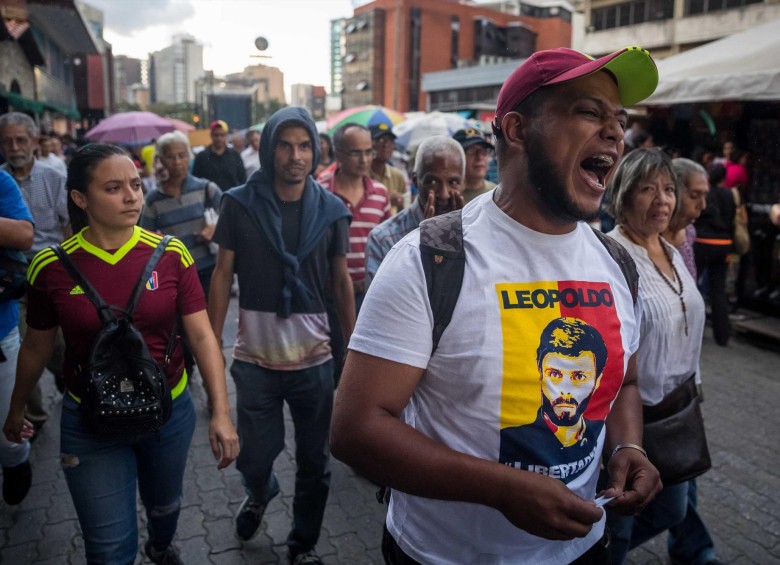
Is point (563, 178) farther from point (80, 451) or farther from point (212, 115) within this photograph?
point (212, 115)

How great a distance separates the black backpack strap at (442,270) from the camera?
1.50 m

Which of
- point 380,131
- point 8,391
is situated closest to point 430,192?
point 8,391

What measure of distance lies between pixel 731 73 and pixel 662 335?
537 centimetres

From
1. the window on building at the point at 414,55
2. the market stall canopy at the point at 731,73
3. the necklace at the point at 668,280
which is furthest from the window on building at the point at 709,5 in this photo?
the window on building at the point at 414,55

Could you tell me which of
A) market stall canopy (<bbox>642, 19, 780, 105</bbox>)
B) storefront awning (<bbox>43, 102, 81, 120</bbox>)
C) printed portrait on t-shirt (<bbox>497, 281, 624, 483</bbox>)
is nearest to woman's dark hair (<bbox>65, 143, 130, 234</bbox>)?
printed portrait on t-shirt (<bbox>497, 281, 624, 483</bbox>)

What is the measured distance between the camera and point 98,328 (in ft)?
7.68

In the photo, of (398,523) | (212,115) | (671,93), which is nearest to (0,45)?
(212,115)

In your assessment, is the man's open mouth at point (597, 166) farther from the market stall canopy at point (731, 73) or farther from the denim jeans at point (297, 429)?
the market stall canopy at point (731, 73)

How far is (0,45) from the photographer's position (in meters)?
15.7

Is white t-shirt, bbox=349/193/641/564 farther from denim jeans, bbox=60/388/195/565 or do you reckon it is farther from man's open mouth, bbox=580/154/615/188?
denim jeans, bbox=60/388/195/565

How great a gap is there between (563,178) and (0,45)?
59.5ft

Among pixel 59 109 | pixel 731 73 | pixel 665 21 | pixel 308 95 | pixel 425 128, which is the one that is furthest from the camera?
pixel 308 95

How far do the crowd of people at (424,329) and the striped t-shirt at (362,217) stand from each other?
0.08ft

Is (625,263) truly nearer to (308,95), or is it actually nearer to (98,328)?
(98,328)
